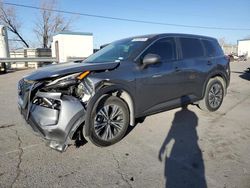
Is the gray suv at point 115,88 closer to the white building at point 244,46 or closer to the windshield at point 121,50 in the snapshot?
the windshield at point 121,50

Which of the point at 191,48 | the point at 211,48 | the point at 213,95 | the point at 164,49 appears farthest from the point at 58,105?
the point at 211,48

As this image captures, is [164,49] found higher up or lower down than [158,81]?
higher up

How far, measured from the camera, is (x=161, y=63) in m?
4.47

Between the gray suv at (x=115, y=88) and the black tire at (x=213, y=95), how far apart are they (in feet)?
0.23

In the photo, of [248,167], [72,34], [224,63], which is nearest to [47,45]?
[72,34]

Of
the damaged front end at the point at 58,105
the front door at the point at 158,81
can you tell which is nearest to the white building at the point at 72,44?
the front door at the point at 158,81

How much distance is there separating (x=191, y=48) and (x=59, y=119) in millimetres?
3490

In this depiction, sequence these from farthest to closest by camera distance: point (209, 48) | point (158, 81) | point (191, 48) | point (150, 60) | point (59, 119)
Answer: point (209, 48), point (191, 48), point (158, 81), point (150, 60), point (59, 119)

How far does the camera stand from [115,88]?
3.72m

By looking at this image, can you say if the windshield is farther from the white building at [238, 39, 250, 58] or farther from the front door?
the white building at [238, 39, 250, 58]

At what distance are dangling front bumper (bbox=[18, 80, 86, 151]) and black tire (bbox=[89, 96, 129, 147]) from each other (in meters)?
0.27

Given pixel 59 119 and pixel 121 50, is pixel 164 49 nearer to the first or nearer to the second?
pixel 121 50

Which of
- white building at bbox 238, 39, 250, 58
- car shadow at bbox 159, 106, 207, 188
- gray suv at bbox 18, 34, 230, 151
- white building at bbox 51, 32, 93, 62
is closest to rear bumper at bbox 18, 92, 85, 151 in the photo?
gray suv at bbox 18, 34, 230, 151

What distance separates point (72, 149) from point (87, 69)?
131 centimetres
